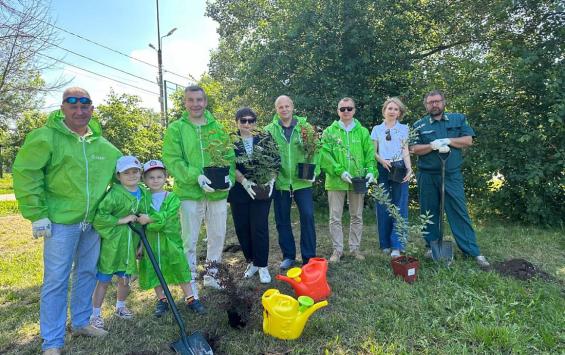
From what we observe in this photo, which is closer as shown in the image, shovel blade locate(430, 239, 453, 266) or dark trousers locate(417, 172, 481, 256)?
shovel blade locate(430, 239, 453, 266)

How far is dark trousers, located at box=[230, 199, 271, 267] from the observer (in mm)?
3707

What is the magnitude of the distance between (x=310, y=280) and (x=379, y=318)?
0.65 meters

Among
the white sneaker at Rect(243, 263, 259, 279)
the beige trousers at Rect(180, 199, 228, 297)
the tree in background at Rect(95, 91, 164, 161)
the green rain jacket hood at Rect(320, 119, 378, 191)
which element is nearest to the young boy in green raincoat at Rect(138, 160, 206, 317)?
the beige trousers at Rect(180, 199, 228, 297)

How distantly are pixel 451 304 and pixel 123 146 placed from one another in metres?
8.10

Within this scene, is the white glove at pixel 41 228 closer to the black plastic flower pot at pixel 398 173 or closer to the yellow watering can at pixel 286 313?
the yellow watering can at pixel 286 313

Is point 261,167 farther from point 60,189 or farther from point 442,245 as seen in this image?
point 442,245

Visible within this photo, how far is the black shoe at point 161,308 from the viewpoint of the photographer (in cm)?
318

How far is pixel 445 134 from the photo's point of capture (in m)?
4.29

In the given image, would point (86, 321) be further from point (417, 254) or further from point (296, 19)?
point (296, 19)

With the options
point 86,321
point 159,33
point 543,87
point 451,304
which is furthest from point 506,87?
point 159,33

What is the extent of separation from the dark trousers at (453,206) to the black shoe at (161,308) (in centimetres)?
308

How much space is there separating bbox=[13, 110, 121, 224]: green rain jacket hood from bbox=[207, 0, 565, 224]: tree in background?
4518mm

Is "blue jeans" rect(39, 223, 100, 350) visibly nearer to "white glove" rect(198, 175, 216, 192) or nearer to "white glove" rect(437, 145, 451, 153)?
"white glove" rect(198, 175, 216, 192)

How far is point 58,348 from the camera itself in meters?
2.63
